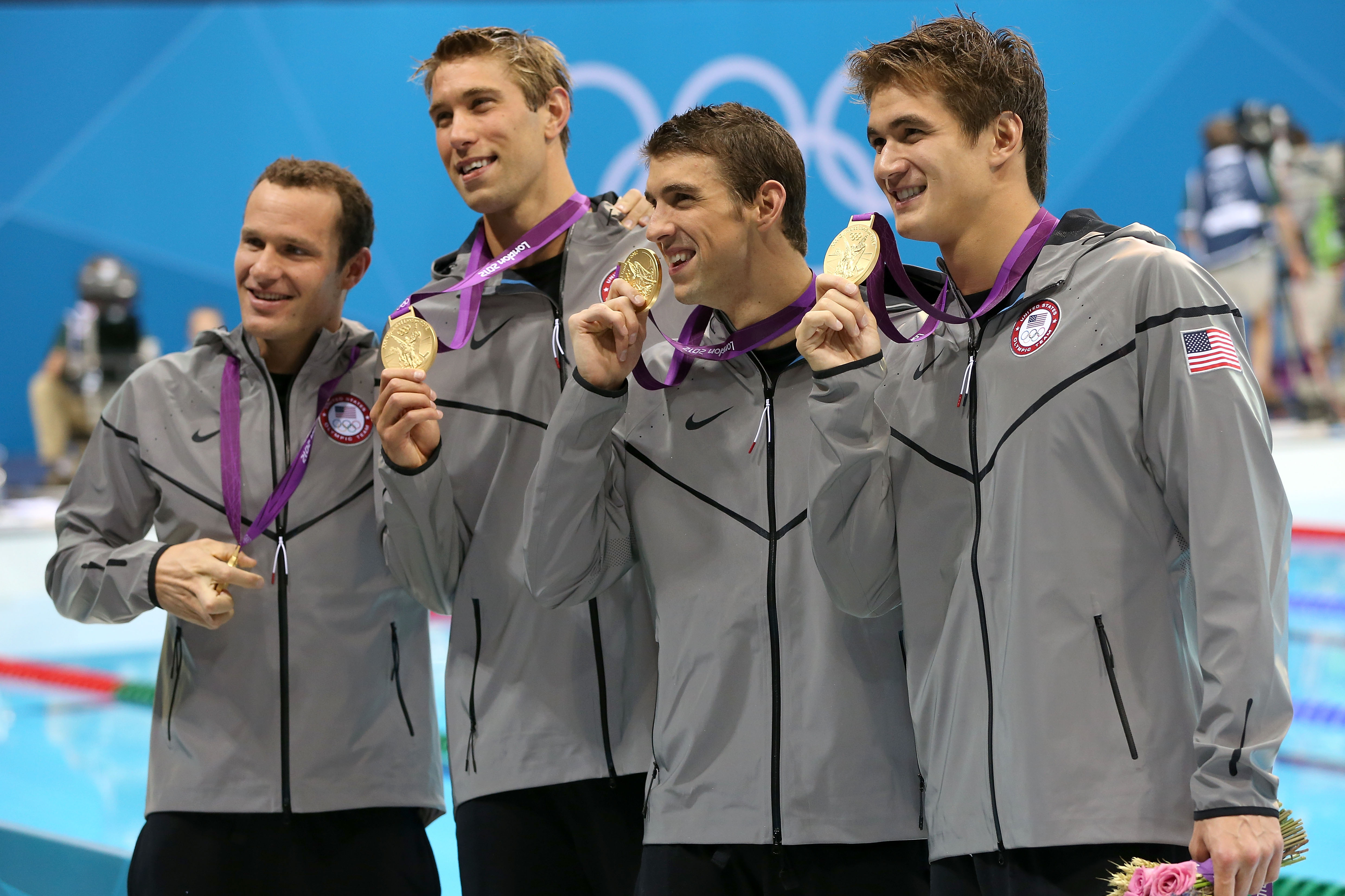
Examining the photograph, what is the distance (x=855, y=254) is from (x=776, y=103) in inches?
440

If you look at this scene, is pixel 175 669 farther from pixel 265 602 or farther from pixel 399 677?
pixel 399 677

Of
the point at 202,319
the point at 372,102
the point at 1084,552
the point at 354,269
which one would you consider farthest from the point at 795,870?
the point at 372,102

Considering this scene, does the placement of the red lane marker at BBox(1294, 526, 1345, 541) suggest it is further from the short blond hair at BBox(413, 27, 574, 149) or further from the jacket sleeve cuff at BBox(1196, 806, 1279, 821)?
the jacket sleeve cuff at BBox(1196, 806, 1279, 821)

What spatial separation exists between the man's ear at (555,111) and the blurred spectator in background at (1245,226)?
9005 millimetres

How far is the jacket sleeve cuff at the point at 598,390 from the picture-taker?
2.30 meters

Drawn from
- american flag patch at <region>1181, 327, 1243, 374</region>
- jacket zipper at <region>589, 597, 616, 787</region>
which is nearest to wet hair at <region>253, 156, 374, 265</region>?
jacket zipper at <region>589, 597, 616, 787</region>

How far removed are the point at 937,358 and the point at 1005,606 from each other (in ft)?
1.47

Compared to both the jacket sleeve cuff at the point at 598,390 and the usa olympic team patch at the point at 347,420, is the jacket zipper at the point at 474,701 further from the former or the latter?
the jacket sleeve cuff at the point at 598,390

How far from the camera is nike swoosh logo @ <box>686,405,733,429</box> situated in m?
2.38

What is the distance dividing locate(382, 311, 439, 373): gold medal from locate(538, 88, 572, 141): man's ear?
2.07 ft

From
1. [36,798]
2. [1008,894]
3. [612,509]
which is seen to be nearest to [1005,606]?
[1008,894]

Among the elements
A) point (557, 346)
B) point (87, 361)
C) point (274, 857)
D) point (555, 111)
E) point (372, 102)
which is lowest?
point (274, 857)

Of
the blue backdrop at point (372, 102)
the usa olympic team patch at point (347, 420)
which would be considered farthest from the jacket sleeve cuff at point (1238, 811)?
Result: the blue backdrop at point (372, 102)

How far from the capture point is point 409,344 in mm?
2578
